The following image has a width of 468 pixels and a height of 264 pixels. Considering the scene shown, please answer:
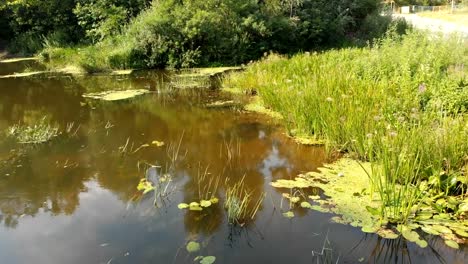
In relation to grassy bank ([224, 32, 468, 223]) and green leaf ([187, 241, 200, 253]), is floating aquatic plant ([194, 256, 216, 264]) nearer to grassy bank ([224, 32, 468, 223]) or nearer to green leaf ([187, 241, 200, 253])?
green leaf ([187, 241, 200, 253])

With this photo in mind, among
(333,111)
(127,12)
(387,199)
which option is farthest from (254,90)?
(127,12)

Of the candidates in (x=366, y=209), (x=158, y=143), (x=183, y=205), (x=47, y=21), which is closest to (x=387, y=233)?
(x=366, y=209)

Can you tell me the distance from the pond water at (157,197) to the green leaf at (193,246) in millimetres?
44

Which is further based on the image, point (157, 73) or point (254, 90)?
point (157, 73)

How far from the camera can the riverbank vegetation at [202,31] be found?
1247 centimetres

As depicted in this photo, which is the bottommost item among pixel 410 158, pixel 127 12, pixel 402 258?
pixel 402 258

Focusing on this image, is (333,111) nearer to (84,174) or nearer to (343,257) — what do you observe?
(343,257)

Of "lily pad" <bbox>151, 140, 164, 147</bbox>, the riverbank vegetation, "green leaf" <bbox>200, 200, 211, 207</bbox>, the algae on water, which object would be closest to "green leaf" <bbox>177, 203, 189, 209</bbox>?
"green leaf" <bbox>200, 200, 211, 207</bbox>

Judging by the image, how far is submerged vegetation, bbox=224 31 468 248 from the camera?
3762mm

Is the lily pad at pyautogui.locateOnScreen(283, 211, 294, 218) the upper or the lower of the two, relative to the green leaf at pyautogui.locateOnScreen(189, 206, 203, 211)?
lower

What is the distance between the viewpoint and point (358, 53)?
9.36 meters

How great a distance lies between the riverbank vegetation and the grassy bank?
374cm

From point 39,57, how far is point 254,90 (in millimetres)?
10040

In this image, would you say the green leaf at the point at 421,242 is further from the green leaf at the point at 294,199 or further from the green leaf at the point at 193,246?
the green leaf at the point at 193,246
